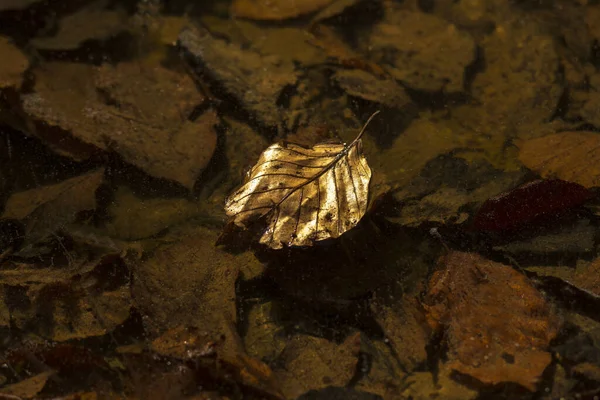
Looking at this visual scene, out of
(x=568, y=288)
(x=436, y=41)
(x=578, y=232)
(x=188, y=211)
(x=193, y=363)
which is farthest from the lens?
(x=436, y=41)

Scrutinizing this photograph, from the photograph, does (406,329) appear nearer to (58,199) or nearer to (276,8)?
(58,199)

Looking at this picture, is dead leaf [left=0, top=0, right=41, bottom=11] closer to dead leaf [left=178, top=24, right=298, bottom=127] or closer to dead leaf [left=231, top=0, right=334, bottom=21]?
dead leaf [left=178, top=24, right=298, bottom=127]

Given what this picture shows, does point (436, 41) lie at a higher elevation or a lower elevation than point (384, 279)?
higher

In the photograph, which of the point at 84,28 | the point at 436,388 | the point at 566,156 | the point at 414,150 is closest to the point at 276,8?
the point at 84,28

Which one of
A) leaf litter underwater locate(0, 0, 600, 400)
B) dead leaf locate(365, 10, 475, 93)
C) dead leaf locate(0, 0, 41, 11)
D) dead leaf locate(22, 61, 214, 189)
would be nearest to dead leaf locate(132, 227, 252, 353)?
leaf litter underwater locate(0, 0, 600, 400)

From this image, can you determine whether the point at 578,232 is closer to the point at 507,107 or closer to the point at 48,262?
the point at 507,107

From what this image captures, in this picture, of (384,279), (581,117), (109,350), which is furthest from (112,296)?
(581,117)

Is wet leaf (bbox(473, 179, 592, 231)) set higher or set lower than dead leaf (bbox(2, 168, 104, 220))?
higher
